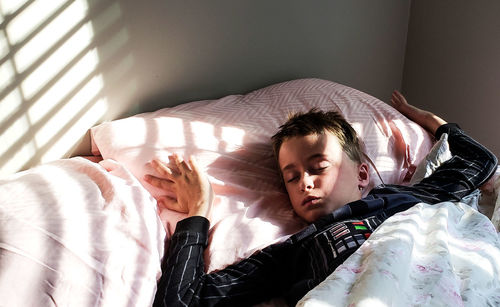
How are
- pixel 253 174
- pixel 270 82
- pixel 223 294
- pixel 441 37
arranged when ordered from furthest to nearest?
pixel 441 37
pixel 270 82
pixel 253 174
pixel 223 294

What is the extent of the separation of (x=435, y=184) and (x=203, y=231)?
0.63 metres

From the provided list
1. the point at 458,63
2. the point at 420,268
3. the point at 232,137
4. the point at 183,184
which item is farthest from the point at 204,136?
the point at 458,63

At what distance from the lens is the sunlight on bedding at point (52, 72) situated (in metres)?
1.02

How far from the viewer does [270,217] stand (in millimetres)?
1085

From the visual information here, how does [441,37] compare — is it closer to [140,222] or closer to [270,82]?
[270,82]

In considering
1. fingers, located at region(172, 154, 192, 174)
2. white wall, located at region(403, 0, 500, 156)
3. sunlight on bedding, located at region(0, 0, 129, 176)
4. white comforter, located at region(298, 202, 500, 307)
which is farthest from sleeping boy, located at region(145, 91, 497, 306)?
white wall, located at region(403, 0, 500, 156)

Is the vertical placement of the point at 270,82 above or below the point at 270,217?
above

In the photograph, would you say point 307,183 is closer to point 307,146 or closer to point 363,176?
point 307,146

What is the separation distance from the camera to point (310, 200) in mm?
1070

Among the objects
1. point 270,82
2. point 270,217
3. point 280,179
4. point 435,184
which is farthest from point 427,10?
point 270,217

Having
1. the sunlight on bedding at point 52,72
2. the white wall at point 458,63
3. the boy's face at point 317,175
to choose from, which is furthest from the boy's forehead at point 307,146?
the white wall at point 458,63

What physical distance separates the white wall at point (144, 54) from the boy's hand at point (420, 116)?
0.33 m

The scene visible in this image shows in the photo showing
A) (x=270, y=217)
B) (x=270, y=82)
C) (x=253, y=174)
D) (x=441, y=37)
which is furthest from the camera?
(x=441, y=37)

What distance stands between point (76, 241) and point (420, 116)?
1116 millimetres
